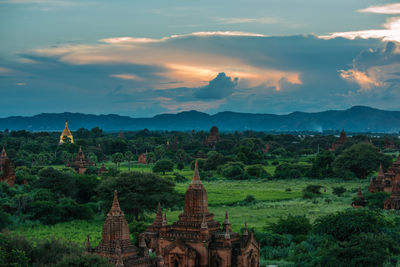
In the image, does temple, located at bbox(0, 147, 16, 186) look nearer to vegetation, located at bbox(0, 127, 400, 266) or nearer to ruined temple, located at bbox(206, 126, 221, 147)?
vegetation, located at bbox(0, 127, 400, 266)

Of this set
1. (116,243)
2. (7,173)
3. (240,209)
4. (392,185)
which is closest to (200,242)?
(116,243)

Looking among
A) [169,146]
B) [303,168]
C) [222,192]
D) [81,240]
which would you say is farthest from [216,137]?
[81,240]

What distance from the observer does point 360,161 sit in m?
83.9

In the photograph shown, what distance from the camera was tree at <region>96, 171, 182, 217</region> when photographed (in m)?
47.5

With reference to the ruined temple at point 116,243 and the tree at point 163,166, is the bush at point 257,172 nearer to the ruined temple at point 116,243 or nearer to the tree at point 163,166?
the tree at point 163,166

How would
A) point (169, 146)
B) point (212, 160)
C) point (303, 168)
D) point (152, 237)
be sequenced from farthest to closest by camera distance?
point (169, 146) < point (212, 160) < point (303, 168) < point (152, 237)

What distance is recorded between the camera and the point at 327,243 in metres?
33.6

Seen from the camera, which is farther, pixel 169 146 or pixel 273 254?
pixel 169 146

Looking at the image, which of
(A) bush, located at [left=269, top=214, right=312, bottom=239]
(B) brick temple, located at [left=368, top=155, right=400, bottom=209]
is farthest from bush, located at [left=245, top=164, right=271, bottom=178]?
(A) bush, located at [left=269, top=214, right=312, bottom=239]

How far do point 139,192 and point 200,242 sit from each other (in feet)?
84.7

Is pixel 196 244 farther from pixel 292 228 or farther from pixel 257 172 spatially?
pixel 257 172

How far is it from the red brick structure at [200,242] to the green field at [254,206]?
15.6 metres

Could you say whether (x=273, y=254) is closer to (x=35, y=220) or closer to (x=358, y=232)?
(x=358, y=232)

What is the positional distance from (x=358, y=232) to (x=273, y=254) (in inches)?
249
